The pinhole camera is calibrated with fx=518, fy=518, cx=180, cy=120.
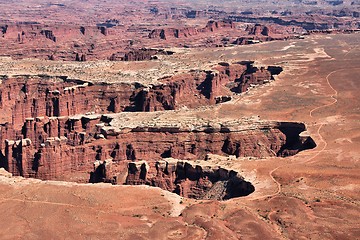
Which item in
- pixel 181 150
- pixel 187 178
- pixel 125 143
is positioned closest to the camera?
pixel 187 178

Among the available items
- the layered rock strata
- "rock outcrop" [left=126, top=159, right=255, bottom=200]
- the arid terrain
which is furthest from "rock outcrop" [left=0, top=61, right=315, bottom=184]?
"rock outcrop" [left=126, top=159, right=255, bottom=200]

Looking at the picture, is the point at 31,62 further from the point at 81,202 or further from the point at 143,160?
the point at 81,202

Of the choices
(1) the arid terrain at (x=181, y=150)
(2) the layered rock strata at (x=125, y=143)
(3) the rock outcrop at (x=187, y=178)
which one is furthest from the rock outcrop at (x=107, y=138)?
(3) the rock outcrop at (x=187, y=178)

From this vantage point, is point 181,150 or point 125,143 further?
point 181,150

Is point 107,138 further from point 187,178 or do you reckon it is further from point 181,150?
point 187,178

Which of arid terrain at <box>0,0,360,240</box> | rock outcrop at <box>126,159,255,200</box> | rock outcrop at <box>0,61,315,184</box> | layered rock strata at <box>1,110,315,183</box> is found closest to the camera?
arid terrain at <box>0,0,360,240</box>

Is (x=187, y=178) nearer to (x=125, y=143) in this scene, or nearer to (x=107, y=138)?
(x=125, y=143)

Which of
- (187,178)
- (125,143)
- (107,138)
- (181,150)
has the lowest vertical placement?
(187,178)

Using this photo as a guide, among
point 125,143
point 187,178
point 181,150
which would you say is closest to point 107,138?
point 125,143

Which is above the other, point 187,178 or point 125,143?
point 125,143

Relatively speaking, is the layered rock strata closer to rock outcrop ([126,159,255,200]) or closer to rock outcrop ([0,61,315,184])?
rock outcrop ([0,61,315,184])

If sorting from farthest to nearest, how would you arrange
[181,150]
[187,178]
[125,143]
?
[181,150], [125,143], [187,178]
